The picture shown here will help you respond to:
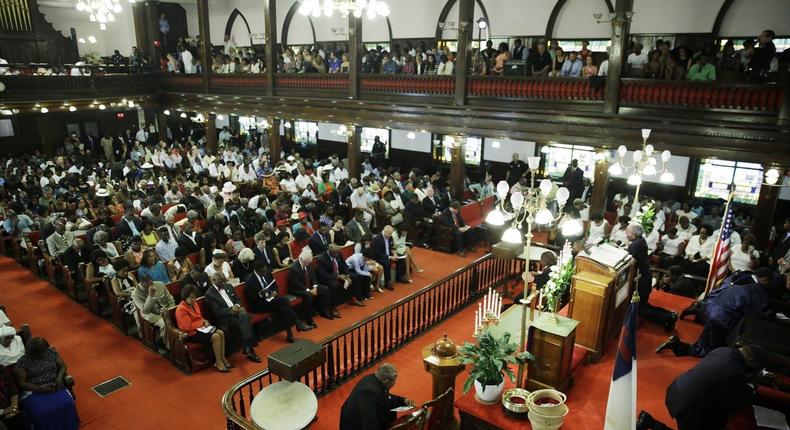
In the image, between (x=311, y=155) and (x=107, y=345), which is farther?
(x=311, y=155)

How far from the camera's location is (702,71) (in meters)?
10.6

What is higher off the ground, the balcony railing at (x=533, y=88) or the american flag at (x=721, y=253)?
the balcony railing at (x=533, y=88)

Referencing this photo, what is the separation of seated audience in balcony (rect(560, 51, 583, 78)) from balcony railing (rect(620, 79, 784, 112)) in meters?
1.37

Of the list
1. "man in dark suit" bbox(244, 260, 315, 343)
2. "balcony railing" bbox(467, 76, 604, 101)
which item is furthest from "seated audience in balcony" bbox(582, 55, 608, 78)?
"man in dark suit" bbox(244, 260, 315, 343)

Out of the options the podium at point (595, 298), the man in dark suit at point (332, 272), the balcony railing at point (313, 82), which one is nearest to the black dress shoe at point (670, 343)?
the podium at point (595, 298)

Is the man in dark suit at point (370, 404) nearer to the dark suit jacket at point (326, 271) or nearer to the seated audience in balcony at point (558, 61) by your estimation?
the dark suit jacket at point (326, 271)

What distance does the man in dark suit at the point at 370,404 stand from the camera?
15.0 feet

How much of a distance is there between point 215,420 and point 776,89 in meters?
10.7

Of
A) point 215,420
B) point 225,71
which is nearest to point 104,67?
point 225,71

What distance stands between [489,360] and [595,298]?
1.80 metres

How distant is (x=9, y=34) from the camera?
1995cm

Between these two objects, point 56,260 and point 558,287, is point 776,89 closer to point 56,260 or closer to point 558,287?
point 558,287

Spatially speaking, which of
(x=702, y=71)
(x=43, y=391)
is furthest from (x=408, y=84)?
(x=43, y=391)

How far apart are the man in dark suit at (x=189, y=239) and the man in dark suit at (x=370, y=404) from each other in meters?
6.07
